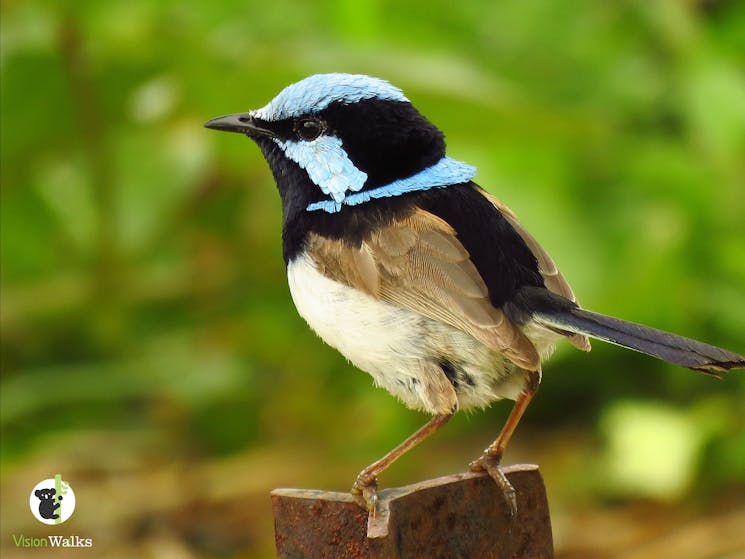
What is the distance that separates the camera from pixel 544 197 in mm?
4703

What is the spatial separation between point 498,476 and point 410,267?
44cm

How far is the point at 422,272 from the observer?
2383 millimetres

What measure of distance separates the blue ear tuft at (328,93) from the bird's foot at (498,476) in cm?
73

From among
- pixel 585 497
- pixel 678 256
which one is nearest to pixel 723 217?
pixel 678 256

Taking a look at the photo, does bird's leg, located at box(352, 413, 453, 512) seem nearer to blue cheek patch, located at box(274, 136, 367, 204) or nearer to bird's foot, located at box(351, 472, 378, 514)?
bird's foot, located at box(351, 472, 378, 514)

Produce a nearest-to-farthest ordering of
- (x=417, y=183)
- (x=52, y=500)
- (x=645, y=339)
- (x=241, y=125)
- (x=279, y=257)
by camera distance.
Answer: (x=645, y=339)
(x=417, y=183)
(x=241, y=125)
(x=52, y=500)
(x=279, y=257)

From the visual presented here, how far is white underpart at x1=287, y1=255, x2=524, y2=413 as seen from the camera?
2346mm

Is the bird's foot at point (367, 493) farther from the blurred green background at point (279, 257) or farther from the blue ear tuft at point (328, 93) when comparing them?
the blurred green background at point (279, 257)

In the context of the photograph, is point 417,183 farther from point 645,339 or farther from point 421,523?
point 421,523

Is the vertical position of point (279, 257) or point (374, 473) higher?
point (279, 257)

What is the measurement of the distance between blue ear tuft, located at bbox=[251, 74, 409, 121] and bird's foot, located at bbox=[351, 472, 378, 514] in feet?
2.48

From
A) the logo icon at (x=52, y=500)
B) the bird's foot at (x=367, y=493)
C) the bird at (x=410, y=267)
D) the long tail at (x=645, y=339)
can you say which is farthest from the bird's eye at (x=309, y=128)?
the logo icon at (x=52, y=500)

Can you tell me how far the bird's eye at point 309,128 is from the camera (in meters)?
2.49

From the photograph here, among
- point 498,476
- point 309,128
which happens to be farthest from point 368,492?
point 309,128
